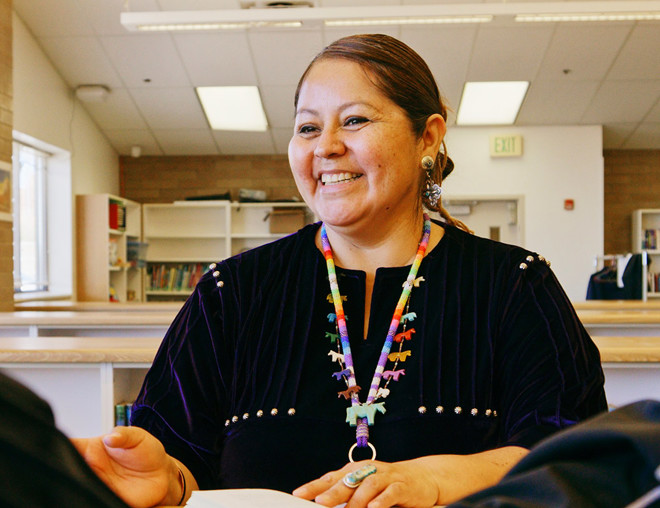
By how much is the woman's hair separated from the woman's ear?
0.01 metres

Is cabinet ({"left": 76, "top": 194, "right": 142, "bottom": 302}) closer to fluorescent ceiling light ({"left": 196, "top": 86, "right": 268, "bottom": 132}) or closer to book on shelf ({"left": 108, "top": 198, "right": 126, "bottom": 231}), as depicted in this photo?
book on shelf ({"left": 108, "top": 198, "right": 126, "bottom": 231})

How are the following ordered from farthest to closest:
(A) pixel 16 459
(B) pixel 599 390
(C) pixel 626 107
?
(C) pixel 626 107 < (B) pixel 599 390 < (A) pixel 16 459

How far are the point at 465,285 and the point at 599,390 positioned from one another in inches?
12.5

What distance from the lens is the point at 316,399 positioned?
1.32 meters

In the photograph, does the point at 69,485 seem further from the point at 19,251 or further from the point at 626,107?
the point at 626,107

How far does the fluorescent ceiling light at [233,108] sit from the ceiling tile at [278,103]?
0.11m

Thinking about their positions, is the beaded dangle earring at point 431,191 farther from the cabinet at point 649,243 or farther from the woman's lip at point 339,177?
the cabinet at point 649,243

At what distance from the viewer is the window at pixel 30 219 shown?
23.1 ft

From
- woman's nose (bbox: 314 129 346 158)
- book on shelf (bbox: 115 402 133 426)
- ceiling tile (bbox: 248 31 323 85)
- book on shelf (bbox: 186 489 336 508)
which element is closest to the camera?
book on shelf (bbox: 186 489 336 508)

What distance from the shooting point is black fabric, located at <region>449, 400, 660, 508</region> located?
362 millimetres

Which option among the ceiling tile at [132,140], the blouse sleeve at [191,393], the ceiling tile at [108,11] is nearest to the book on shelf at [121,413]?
the blouse sleeve at [191,393]

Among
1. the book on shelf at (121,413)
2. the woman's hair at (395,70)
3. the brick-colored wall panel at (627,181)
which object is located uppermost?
the brick-colored wall panel at (627,181)

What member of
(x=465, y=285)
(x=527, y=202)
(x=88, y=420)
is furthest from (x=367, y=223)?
(x=527, y=202)

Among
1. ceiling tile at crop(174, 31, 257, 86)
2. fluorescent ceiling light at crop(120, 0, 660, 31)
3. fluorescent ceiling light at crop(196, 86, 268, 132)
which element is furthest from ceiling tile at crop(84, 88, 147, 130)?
fluorescent ceiling light at crop(120, 0, 660, 31)
